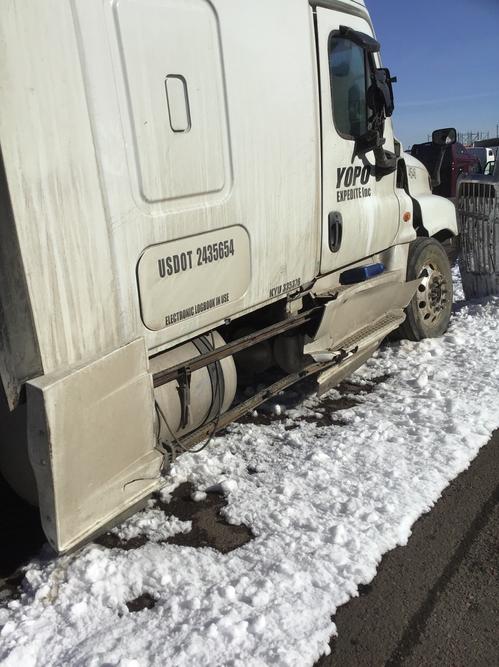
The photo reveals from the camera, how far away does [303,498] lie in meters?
3.17

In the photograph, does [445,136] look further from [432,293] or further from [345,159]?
[345,159]

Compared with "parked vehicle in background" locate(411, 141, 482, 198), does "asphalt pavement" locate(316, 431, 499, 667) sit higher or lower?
lower

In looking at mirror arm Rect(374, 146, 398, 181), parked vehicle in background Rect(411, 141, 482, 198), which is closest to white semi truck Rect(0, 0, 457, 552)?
mirror arm Rect(374, 146, 398, 181)

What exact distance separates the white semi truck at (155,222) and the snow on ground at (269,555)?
314 mm

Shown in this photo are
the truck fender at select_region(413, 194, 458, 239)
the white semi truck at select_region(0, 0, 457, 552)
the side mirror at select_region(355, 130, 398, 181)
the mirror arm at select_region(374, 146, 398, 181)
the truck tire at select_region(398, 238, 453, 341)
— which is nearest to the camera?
the white semi truck at select_region(0, 0, 457, 552)

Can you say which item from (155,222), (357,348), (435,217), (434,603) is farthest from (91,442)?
(435,217)

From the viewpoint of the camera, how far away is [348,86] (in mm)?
4090

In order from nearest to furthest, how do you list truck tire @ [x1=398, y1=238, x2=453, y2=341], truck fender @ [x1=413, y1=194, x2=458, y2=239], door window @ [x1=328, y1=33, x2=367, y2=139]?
1. door window @ [x1=328, y1=33, x2=367, y2=139]
2. truck tire @ [x1=398, y1=238, x2=453, y2=341]
3. truck fender @ [x1=413, y1=194, x2=458, y2=239]

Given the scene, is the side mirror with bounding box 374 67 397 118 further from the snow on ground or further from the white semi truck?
the snow on ground

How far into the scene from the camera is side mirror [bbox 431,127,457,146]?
5.70m

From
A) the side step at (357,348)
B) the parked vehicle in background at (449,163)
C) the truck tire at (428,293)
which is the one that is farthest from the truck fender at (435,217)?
the parked vehicle in background at (449,163)

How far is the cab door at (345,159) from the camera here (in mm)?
3762

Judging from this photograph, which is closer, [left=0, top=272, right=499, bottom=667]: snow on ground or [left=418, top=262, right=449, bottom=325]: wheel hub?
[left=0, top=272, right=499, bottom=667]: snow on ground

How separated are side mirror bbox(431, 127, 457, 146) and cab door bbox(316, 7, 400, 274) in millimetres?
1377
